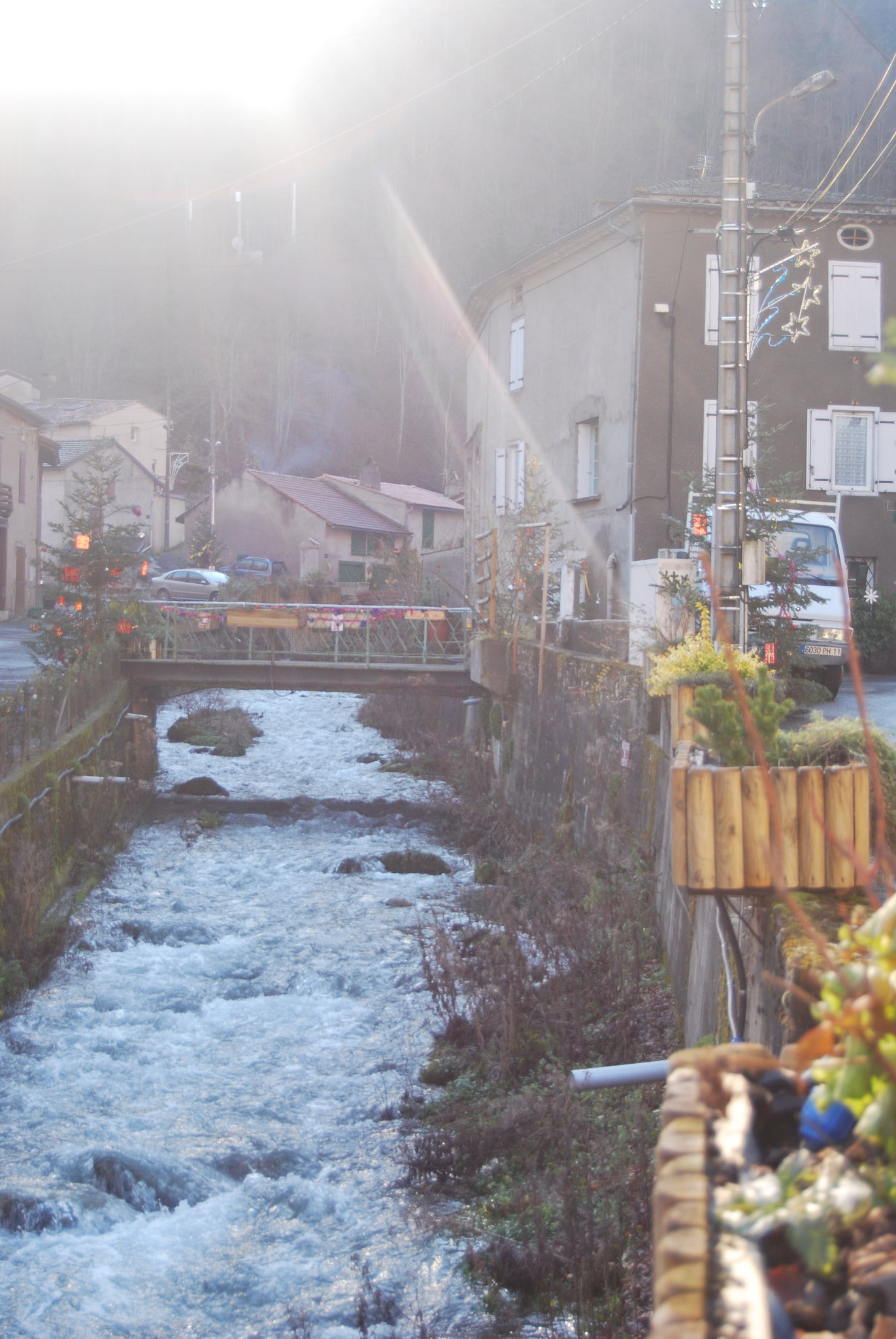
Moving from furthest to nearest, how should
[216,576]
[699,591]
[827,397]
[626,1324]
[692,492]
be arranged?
[216,576], [827,397], [692,492], [699,591], [626,1324]

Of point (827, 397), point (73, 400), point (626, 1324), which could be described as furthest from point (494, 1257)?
point (73, 400)

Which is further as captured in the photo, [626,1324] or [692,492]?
[692,492]

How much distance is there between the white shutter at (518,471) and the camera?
1029 inches

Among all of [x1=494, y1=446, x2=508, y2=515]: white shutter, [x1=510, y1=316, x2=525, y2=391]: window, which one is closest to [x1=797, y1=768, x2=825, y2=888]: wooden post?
[x1=494, y1=446, x2=508, y2=515]: white shutter

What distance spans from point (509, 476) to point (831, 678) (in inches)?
539

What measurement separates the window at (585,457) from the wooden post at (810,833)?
19855mm

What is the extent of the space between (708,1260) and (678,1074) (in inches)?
21.5

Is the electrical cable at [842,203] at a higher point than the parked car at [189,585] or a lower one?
higher

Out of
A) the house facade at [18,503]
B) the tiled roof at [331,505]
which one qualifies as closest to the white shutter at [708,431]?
the house facade at [18,503]

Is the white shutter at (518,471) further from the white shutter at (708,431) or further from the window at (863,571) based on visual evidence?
the window at (863,571)

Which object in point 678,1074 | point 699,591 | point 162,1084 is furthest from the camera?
point 699,591

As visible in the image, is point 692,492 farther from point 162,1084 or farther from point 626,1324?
point 626,1324

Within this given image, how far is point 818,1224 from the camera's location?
6.34 feet

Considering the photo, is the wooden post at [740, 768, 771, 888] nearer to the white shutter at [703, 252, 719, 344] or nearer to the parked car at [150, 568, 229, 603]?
the white shutter at [703, 252, 719, 344]
